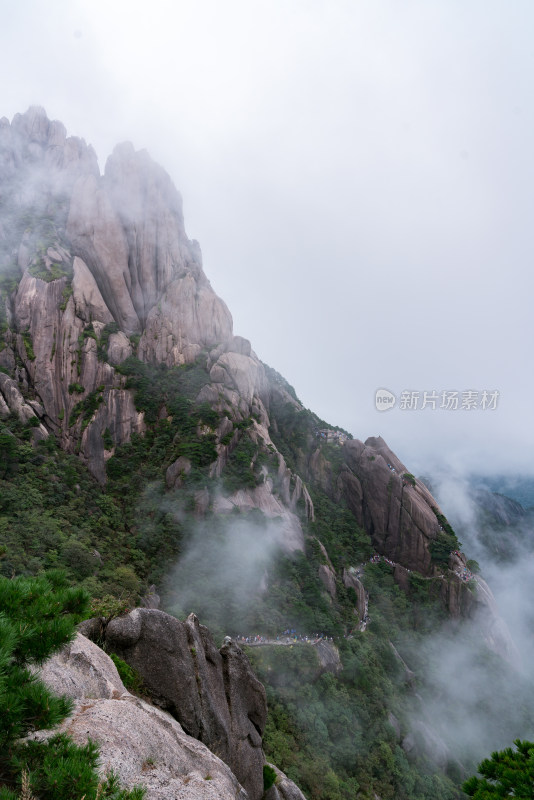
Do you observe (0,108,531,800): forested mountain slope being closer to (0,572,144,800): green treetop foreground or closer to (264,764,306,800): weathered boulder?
(264,764,306,800): weathered boulder

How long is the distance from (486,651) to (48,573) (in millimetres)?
48041

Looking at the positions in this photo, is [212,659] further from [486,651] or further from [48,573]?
[486,651]

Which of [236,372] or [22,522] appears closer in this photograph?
[22,522]

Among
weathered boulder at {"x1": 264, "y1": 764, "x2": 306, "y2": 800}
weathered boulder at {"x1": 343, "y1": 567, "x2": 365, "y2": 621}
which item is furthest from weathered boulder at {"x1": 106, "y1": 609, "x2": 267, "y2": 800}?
weathered boulder at {"x1": 343, "y1": 567, "x2": 365, "y2": 621}

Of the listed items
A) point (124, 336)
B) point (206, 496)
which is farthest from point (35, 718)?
point (124, 336)

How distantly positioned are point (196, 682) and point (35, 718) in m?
8.55

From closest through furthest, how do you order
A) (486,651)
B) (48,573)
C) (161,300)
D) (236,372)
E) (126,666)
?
1. (48,573)
2. (126,666)
3. (486,651)
4. (236,372)
5. (161,300)

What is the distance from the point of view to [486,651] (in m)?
39.2

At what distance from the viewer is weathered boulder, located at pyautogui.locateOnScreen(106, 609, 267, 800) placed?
9.70m

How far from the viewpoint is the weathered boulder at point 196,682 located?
9703 mm

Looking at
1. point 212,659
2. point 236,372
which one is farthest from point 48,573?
point 236,372

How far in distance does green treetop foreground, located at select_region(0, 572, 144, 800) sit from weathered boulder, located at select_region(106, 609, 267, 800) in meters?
6.40

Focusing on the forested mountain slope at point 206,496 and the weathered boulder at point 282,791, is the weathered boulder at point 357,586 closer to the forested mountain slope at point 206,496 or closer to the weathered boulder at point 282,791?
the forested mountain slope at point 206,496

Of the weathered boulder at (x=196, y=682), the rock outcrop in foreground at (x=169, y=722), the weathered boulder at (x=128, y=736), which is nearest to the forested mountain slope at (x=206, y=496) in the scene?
the weathered boulder at (x=196, y=682)
